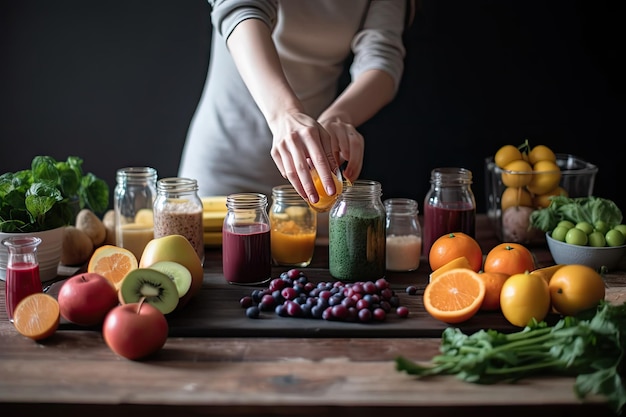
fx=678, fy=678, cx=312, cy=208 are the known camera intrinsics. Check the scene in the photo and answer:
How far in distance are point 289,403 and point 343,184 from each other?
0.70 metres

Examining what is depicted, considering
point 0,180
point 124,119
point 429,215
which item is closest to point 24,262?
point 0,180

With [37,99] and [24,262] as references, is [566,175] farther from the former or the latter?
[37,99]

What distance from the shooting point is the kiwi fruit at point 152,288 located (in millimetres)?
1318

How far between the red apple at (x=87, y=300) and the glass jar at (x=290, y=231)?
1.59 feet

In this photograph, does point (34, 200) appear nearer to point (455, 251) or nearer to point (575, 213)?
point (455, 251)

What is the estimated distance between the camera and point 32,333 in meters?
1.28

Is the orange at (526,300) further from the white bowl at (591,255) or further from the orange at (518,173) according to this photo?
the orange at (518,173)

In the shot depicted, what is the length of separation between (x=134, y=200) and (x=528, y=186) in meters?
1.09

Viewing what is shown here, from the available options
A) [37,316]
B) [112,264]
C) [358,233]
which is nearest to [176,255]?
[112,264]

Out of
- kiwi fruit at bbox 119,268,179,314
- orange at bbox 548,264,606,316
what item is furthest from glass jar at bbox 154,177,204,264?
orange at bbox 548,264,606,316

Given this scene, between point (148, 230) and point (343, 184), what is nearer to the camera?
point (343, 184)

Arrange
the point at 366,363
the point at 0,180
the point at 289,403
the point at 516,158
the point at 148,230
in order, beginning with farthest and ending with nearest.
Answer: the point at 516,158 < the point at 148,230 < the point at 0,180 < the point at 366,363 < the point at 289,403

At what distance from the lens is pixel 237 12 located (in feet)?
6.05

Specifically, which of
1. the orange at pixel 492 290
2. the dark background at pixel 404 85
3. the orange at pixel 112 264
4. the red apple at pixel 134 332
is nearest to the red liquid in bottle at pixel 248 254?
the orange at pixel 112 264
